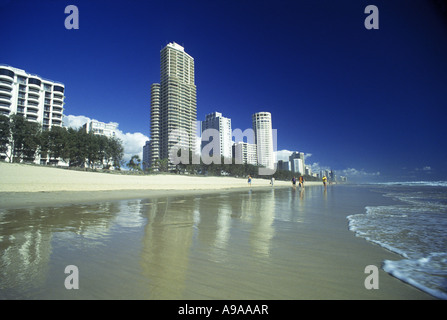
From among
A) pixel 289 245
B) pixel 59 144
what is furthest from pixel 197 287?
pixel 59 144

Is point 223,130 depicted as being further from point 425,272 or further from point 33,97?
point 425,272

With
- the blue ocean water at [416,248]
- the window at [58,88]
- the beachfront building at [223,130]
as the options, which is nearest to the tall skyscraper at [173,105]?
the beachfront building at [223,130]

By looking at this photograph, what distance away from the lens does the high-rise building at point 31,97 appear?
2904 inches

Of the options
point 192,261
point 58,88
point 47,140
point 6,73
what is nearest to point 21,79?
point 6,73

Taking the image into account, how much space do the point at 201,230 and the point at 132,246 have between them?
1905mm

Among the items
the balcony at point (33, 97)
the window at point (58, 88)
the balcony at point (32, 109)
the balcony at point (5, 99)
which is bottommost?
the balcony at point (32, 109)

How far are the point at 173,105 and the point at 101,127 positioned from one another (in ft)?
252

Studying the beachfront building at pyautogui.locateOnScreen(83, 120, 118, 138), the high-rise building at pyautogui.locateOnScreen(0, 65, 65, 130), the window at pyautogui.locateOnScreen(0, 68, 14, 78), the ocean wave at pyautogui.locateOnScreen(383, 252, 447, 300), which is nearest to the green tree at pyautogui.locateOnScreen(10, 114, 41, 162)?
the high-rise building at pyautogui.locateOnScreen(0, 65, 65, 130)

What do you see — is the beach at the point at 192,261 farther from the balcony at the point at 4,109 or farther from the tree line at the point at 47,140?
the balcony at the point at 4,109

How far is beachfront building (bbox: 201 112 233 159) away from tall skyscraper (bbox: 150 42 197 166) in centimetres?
4373

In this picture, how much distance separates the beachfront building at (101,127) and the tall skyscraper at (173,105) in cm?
4909

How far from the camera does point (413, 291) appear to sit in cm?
238
